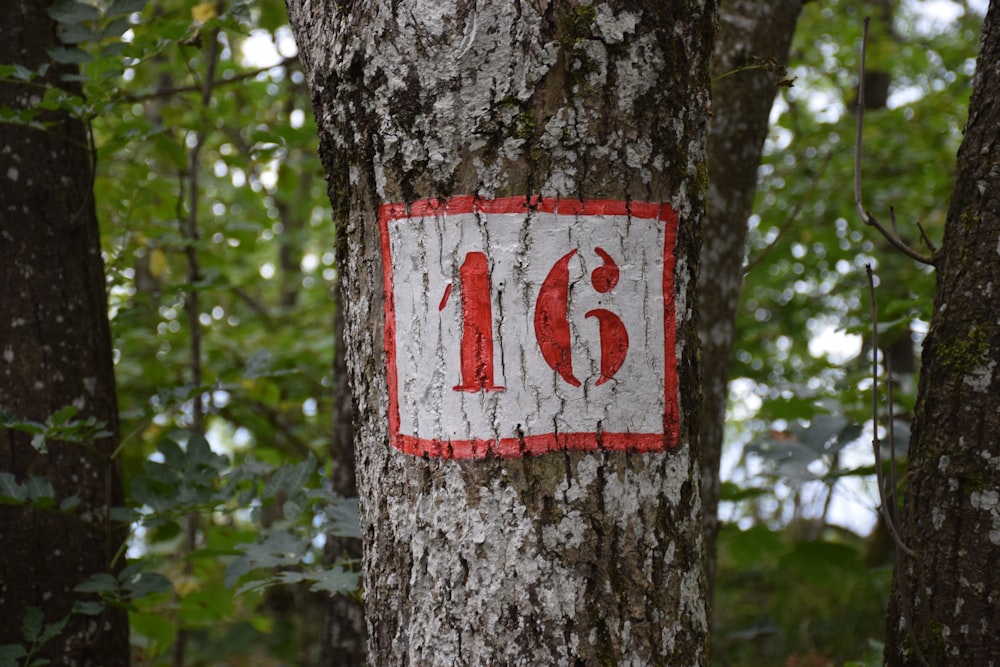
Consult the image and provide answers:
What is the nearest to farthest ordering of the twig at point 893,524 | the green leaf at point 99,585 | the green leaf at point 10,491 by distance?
the twig at point 893,524
the green leaf at point 10,491
the green leaf at point 99,585

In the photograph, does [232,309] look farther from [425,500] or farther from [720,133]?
[425,500]

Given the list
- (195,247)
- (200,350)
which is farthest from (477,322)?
(200,350)

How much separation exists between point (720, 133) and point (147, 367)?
2.45 meters

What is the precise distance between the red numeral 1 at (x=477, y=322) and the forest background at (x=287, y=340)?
449 millimetres

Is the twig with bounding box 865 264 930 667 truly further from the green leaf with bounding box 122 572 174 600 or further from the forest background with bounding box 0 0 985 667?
the green leaf with bounding box 122 572 174 600

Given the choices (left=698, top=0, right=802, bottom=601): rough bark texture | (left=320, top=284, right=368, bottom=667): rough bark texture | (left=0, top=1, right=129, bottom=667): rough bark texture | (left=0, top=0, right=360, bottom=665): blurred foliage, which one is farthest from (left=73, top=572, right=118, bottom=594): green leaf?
(left=698, top=0, right=802, bottom=601): rough bark texture

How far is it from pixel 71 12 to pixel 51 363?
2.76 feet

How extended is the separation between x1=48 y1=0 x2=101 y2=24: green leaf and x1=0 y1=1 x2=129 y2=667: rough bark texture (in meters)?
0.25

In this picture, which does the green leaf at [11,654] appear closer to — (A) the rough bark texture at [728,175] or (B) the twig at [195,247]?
(B) the twig at [195,247]

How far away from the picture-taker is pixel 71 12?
6.32ft

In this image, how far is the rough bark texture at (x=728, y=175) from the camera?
2363mm

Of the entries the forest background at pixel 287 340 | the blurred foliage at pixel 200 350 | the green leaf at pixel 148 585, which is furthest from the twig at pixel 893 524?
the green leaf at pixel 148 585

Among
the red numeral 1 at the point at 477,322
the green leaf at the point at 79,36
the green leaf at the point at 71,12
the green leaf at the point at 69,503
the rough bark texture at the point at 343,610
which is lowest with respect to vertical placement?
the rough bark texture at the point at 343,610

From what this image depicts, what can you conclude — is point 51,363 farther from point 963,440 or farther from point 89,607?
point 963,440
